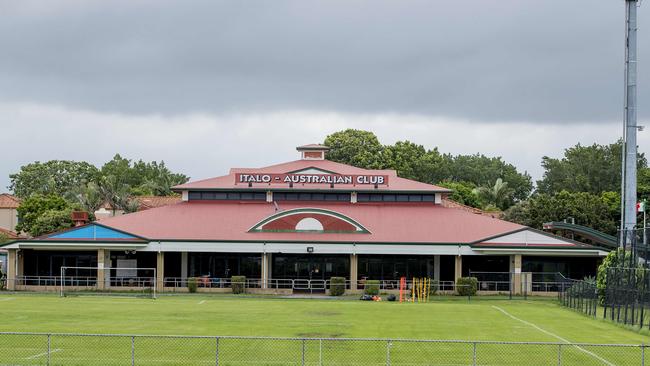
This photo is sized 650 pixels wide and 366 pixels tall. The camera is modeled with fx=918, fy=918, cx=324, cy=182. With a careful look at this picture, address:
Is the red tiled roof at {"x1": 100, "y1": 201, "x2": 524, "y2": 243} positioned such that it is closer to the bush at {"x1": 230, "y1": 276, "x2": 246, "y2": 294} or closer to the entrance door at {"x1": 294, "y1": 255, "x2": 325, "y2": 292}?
the entrance door at {"x1": 294, "y1": 255, "x2": 325, "y2": 292}

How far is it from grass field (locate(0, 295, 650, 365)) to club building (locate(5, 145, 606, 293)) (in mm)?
6358

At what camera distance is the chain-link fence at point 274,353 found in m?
30.8

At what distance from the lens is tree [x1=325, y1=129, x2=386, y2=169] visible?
438 feet

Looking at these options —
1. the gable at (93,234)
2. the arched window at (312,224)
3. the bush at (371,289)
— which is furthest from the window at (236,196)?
the bush at (371,289)

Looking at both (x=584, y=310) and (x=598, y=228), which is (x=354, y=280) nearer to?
(x=584, y=310)

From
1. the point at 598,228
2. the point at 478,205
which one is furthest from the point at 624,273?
the point at 478,205

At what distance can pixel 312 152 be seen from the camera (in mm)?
89688

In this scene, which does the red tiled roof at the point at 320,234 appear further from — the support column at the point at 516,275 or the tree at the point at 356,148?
the tree at the point at 356,148

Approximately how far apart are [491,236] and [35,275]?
3623cm

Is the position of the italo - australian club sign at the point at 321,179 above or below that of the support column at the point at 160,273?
above

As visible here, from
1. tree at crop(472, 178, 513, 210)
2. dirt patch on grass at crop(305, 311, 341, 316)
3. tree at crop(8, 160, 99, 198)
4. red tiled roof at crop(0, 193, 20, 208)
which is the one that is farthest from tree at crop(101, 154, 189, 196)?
dirt patch on grass at crop(305, 311, 341, 316)

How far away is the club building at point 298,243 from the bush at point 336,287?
2008mm

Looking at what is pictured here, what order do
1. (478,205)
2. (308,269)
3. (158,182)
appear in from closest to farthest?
1. (308,269)
2. (478,205)
3. (158,182)

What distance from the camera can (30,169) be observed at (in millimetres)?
156750
